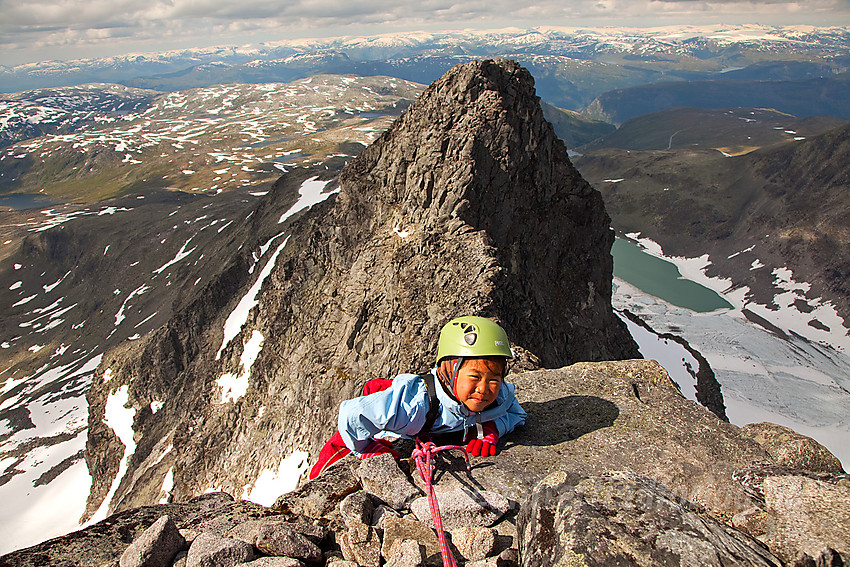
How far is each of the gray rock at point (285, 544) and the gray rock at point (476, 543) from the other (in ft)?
6.47

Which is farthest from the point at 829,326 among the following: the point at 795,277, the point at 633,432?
the point at 633,432

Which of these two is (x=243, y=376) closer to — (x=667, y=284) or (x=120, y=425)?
(x=120, y=425)

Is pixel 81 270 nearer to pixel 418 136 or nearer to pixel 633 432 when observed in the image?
pixel 418 136

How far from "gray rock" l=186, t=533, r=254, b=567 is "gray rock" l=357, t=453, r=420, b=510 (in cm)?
198

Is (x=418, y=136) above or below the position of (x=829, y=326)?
above

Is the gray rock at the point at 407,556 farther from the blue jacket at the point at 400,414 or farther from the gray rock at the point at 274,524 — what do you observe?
the blue jacket at the point at 400,414

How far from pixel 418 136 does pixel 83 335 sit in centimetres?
12387

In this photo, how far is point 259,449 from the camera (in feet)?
97.5

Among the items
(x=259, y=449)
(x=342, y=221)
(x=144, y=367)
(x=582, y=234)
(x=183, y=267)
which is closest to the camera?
(x=259, y=449)

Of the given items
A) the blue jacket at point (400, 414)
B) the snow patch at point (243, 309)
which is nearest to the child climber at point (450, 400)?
the blue jacket at point (400, 414)

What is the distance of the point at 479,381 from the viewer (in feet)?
24.9

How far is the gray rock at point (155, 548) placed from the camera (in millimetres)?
5730

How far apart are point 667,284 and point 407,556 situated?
648 feet

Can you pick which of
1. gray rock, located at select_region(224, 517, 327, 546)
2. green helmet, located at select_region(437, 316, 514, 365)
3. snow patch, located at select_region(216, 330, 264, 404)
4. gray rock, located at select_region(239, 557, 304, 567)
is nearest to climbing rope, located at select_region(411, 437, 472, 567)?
green helmet, located at select_region(437, 316, 514, 365)
